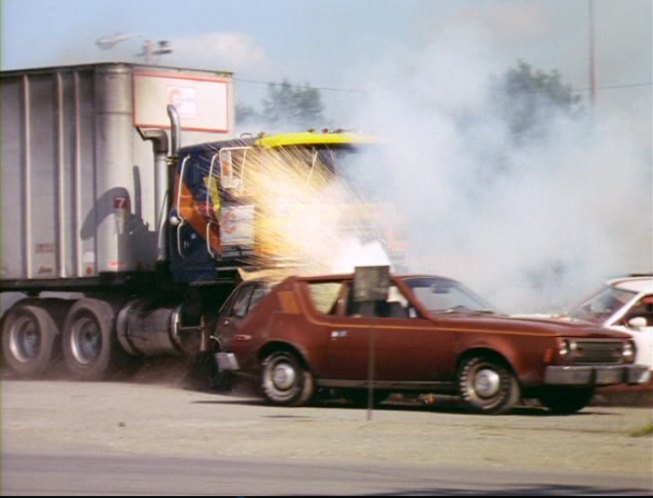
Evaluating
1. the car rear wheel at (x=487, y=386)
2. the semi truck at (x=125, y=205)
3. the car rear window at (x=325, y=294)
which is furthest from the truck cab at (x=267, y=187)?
the car rear wheel at (x=487, y=386)

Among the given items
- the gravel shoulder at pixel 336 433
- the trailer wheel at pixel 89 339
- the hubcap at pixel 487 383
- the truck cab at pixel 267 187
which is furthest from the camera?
the trailer wheel at pixel 89 339

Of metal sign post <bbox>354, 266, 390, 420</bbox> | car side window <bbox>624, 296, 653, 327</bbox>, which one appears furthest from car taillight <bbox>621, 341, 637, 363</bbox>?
metal sign post <bbox>354, 266, 390, 420</bbox>

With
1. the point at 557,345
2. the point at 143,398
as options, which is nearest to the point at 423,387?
the point at 557,345

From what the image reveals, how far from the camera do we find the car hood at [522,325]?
1642 centimetres

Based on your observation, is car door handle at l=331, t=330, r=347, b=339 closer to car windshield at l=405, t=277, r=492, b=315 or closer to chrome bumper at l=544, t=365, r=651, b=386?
car windshield at l=405, t=277, r=492, b=315

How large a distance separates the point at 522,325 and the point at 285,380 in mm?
3118

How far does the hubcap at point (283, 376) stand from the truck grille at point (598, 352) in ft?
11.7

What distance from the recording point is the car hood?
16422 mm

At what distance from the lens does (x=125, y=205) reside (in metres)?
22.0

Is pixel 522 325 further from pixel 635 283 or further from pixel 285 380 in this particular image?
pixel 285 380

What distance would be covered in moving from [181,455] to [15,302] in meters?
10.9

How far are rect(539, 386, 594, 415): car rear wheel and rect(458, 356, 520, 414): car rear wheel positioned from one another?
73 centimetres

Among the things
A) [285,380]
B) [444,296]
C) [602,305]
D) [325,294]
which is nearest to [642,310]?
[602,305]

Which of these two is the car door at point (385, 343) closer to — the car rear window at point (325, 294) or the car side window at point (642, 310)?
the car rear window at point (325, 294)
